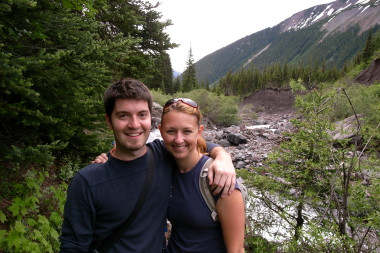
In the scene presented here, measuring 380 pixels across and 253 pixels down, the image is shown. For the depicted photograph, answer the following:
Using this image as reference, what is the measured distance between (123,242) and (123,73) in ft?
24.6

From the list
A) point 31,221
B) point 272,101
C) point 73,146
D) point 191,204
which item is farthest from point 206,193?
point 272,101

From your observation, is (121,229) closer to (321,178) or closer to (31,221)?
(31,221)

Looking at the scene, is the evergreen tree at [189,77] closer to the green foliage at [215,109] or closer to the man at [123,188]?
the green foliage at [215,109]

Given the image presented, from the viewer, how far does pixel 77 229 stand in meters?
1.51

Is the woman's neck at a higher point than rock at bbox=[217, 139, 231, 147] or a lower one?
higher

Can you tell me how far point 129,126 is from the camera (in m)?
1.72

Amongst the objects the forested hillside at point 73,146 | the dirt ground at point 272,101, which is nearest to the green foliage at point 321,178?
the forested hillside at point 73,146

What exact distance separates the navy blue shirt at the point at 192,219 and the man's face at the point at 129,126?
45cm

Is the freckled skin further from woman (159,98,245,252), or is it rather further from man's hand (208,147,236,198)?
man's hand (208,147,236,198)

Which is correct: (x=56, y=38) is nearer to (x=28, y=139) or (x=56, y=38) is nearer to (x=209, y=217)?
(x=28, y=139)

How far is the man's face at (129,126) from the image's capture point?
1731mm

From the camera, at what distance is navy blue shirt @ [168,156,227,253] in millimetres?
1646

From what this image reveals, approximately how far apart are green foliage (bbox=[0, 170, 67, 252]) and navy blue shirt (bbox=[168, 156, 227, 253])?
7.43 ft

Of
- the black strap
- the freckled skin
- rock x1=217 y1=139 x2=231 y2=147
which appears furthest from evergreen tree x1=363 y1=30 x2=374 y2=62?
the black strap
